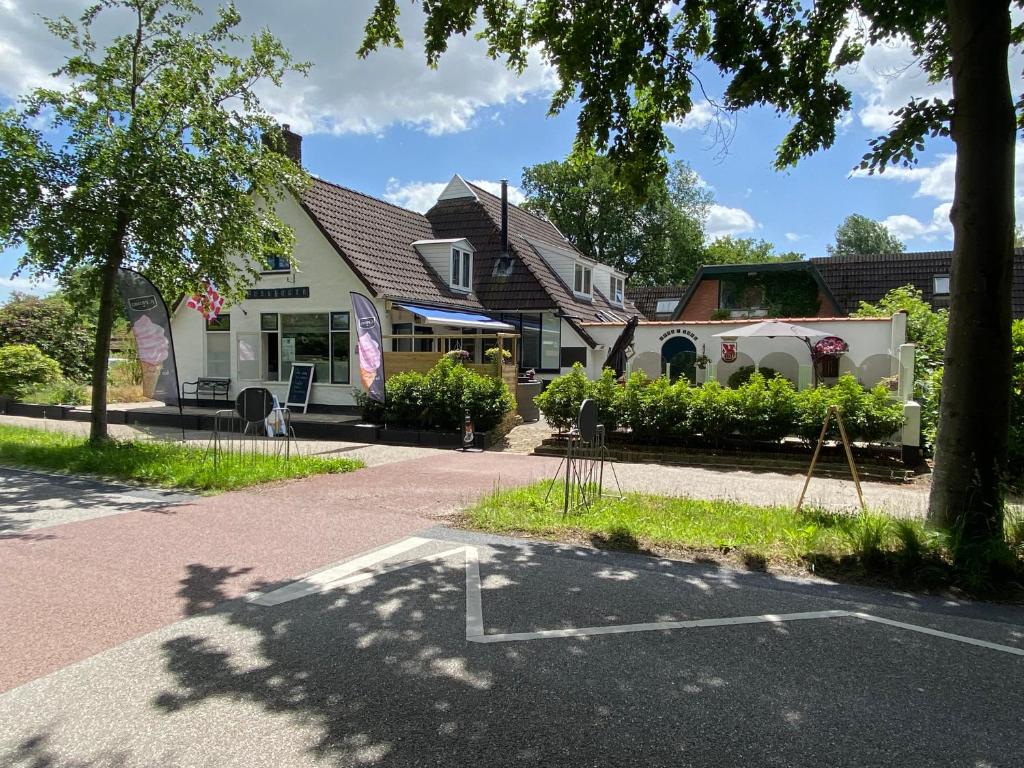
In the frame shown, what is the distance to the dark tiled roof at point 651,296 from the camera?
42.5m

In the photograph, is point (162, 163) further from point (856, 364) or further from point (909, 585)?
point (856, 364)

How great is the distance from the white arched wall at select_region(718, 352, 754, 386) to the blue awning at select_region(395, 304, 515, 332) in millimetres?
6182

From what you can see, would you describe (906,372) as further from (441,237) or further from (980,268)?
(441,237)

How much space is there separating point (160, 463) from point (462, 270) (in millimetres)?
14108

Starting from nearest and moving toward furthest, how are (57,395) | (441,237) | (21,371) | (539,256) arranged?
(57,395)
(21,371)
(441,237)
(539,256)

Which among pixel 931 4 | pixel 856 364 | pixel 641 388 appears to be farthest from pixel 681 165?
pixel 931 4

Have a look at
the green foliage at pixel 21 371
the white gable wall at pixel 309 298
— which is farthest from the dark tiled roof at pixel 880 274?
the green foliage at pixel 21 371

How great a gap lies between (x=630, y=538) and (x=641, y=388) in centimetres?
667

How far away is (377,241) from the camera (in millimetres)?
20797

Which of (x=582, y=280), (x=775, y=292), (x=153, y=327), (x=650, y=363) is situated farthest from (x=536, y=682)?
(x=775, y=292)

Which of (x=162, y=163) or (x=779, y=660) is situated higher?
(x=162, y=163)

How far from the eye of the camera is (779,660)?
13.2 feet

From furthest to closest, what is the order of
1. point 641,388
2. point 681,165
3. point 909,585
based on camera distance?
point 681,165
point 641,388
point 909,585

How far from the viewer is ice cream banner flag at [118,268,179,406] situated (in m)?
11.7
